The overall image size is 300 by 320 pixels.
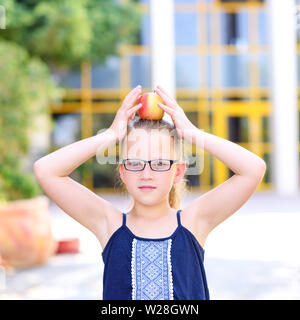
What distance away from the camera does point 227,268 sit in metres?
5.68

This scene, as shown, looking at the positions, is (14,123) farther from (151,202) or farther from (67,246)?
(151,202)

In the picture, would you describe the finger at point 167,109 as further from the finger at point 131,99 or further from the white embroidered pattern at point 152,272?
the white embroidered pattern at point 152,272

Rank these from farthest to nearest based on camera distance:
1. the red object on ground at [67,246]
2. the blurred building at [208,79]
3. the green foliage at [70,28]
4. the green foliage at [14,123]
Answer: the blurred building at [208,79] → the green foliage at [70,28] → the red object on ground at [67,246] → the green foliage at [14,123]

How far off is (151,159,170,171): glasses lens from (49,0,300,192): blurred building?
499 inches

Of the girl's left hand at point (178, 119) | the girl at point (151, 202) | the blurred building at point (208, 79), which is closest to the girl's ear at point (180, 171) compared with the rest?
the girl at point (151, 202)

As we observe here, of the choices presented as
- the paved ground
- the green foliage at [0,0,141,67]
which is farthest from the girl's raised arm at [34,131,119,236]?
the green foliage at [0,0,141,67]

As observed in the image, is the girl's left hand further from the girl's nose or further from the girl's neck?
the girl's neck

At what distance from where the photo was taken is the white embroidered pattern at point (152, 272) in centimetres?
154

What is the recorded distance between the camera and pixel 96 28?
12.1 meters

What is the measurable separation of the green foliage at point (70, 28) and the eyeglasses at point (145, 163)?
29.4 ft

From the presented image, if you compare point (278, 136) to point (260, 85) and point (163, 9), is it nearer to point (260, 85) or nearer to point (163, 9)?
point (260, 85)

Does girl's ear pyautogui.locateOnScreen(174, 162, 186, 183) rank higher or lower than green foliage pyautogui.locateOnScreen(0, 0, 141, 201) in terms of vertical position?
lower

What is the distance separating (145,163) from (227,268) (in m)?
4.37

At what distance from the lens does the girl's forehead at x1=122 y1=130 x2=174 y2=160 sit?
159 cm
